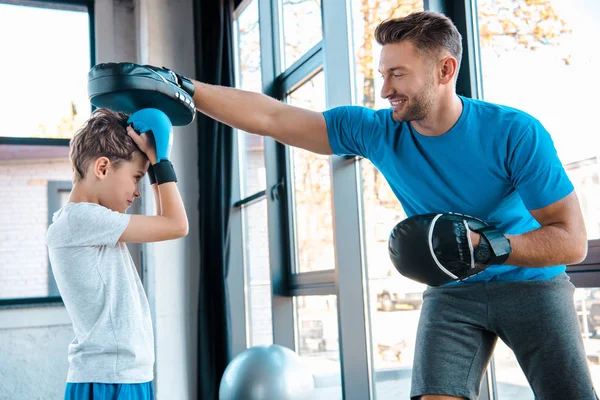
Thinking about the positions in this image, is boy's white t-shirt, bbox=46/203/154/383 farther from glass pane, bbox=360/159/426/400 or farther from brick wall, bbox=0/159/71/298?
brick wall, bbox=0/159/71/298

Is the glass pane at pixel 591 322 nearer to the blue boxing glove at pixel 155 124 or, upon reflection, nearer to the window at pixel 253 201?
the blue boxing glove at pixel 155 124

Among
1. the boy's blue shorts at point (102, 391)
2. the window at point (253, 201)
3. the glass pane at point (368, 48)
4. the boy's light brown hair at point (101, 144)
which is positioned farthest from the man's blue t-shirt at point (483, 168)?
the window at point (253, 201)

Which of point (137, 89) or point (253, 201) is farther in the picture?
point (253, 201)

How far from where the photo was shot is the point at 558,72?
2.09 meters

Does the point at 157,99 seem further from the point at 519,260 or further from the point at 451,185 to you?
the point at 519,260

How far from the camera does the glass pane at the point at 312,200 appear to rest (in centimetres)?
353

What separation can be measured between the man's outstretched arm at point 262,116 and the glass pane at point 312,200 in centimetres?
126

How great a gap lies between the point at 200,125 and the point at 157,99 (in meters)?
3.07

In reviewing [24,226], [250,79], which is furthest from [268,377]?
[24,226]

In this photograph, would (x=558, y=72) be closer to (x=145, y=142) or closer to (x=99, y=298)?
(x=145, y=142)

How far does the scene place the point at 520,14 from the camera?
2.22 meters

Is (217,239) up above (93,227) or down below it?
above

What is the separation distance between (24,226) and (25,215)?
81 millimetres

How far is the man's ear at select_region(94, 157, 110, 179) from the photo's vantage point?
76.1 inches
